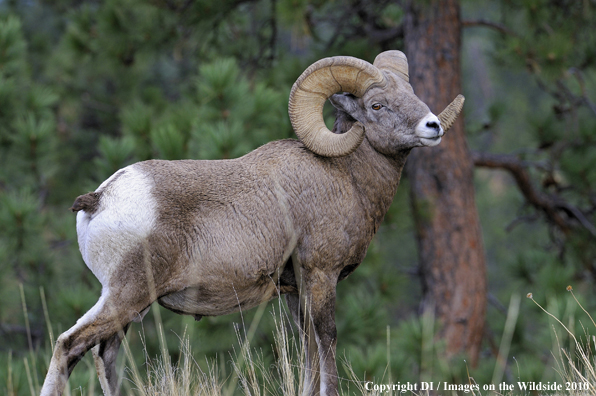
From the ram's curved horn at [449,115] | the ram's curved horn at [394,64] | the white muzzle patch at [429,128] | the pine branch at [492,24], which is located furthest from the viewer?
the pine branch at [492,24]

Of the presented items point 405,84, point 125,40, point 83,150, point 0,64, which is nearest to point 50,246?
point 0,64

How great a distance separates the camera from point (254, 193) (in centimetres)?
405

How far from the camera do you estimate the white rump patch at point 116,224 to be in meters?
3.66

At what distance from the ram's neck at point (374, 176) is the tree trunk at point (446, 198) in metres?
4.10

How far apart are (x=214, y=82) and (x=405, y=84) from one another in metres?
2.79

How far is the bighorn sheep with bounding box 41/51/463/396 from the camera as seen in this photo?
12.0 feet

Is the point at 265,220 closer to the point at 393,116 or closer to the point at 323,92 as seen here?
the point at 323,92

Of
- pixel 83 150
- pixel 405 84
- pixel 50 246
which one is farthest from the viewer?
pixel 83 150

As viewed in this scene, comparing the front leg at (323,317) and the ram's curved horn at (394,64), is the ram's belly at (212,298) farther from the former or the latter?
the ram's curved horn at (394,64)

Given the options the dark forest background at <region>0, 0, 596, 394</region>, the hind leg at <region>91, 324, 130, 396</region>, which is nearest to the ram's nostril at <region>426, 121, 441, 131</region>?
the hind leg at <region>91, 324, 130, 396</region>

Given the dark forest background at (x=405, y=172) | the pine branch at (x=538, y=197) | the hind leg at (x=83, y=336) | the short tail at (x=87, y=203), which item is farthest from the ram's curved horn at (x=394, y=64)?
the pine branch at (x=538, y=197)

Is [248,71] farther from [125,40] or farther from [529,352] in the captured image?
[529,352]

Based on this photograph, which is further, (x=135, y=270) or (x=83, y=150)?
(x=83, y=150)

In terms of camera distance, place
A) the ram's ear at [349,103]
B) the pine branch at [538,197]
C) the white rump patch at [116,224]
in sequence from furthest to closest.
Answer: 1. the pine branch at [538,197]
2. the ram's ear at [349,103]
3. the white rump patch at [116,224]
